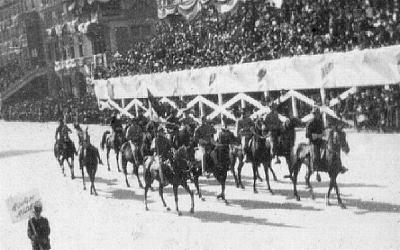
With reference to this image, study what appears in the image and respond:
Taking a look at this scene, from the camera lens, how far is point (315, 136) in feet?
39.1

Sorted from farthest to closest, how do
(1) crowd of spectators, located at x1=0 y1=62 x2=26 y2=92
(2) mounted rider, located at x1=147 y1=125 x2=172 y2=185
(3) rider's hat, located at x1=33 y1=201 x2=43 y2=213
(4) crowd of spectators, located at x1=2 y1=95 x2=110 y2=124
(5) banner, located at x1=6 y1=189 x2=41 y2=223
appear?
(1) crowd of spectators, located at x1=0 y1=62 x2=26 y2=92, (4) crowd of spectators, located at x1=2 y1=95 x2=110 y2=124, (2) mounted rider, located at x1=147 y1=125 x2=172 y2=185, (3) rider's hat, located at x1=33 y1=201 x2=43 y2=213, (5) banner, located at x1=6 y1=189 x2=41 y2=223

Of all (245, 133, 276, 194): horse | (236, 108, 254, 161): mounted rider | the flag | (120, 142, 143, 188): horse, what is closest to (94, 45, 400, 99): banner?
(236, 108, 254, 161): mounted rider

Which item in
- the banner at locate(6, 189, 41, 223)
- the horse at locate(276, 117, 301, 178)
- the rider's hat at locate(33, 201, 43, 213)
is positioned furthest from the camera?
the horse at locate(276, 117, 301, 178)

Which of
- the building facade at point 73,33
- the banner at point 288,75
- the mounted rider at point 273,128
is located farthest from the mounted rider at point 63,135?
the building facade at point 73,33

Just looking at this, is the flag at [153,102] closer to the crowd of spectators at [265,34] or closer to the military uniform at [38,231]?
the military uniform at [38,231]

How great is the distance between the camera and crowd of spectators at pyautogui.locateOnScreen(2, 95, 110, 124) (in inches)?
Result: 1412

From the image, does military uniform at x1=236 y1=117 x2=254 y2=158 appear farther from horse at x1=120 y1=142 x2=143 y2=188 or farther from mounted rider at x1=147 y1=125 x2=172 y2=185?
horse at x1=120 y1=142 x2=143 y2=188

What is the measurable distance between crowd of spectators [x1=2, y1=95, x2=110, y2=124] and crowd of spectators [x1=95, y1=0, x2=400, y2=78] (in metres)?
3.90

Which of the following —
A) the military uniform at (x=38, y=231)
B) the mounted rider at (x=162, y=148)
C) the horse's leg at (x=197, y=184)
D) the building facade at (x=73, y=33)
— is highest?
the building facade at (x=73, y=33)

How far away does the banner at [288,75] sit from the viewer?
17641 millimetres

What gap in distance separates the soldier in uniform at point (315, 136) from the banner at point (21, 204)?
624 cm

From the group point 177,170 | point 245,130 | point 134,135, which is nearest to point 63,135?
point 134,135

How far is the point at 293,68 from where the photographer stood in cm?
2048

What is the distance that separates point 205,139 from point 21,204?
646 centimetres
